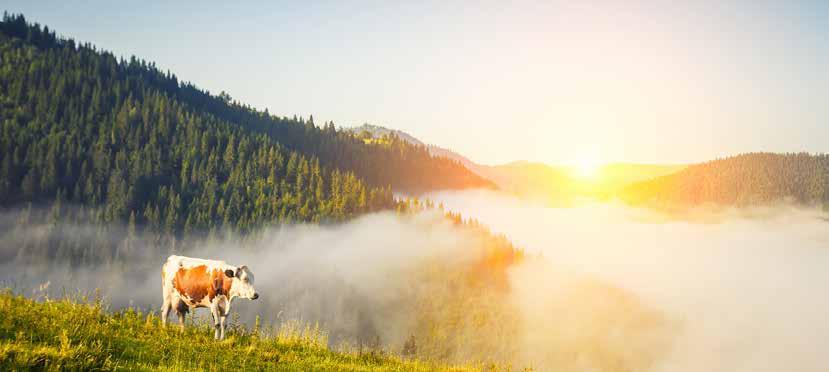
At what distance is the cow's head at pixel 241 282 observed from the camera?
19.0 metres

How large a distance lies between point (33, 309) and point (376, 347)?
10433mm

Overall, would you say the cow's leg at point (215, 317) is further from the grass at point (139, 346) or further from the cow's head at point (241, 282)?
the cow's head at point (241, 282)

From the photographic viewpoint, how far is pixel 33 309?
1355 centimetres

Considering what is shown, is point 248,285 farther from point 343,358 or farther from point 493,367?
point 493,367

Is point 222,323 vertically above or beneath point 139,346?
beneath

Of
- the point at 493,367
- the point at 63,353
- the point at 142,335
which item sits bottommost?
the point at 493,367

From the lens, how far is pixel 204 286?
19.2m

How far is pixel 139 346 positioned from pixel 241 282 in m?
6.48

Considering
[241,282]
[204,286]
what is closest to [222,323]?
[241,282]

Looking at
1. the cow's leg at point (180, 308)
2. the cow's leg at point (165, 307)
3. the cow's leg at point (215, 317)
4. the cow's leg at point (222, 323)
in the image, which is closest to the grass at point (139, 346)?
the cow's leg at point (215, 317)

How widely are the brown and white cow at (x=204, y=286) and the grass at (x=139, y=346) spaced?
5.19 ft

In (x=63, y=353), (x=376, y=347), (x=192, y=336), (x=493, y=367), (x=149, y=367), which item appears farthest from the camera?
(x=376, y=347)

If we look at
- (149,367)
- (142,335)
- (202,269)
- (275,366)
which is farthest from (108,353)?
(202,269)

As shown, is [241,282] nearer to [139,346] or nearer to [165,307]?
Result: [165,307]
